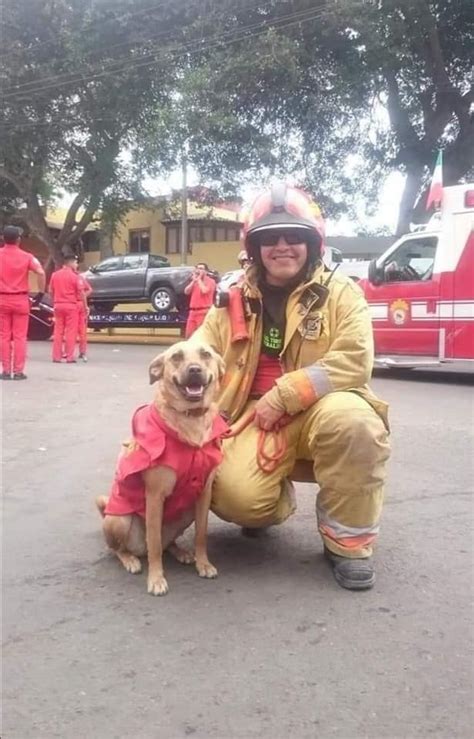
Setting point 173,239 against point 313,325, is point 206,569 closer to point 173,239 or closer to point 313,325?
point 313,325

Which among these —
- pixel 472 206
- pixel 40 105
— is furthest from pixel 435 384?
pixel 40 105

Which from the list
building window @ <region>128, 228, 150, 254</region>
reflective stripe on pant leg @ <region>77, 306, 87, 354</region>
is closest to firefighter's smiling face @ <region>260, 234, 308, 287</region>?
reflective stripe on pant leg @ <region>77, 306, 87, 354</region>

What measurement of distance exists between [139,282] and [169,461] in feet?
59.0

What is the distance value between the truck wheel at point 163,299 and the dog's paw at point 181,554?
16545mm

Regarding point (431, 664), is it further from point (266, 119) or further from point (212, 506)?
point (266, 119)

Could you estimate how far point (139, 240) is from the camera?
122 ft

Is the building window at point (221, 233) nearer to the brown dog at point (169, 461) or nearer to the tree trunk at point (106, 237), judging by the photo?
the tree trunk at point (106, 237)

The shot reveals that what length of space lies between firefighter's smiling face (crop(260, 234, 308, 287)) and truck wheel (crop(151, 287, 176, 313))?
16497 mm

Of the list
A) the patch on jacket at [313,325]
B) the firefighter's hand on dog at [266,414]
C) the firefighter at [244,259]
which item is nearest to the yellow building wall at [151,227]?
the firefighter at [244,259]

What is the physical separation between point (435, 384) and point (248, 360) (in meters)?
8.14

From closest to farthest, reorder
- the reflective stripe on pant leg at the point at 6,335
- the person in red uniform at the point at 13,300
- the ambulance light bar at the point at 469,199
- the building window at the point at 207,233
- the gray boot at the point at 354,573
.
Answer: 1. the gray boot at the point at 354,573
2. the person in red uniform at the point at 13,300
3. the reflective stripe on pant leg at the point at 6,335
4. the ambulance light bar at the point at 469,199
5. the building window at the point at 207,233

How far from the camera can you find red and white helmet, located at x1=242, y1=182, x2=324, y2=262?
346cm

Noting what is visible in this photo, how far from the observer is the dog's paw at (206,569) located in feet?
10.9

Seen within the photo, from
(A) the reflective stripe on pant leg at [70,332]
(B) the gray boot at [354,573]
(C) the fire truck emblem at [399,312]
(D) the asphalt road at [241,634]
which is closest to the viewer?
(D) the asphalt road at [241,634]
